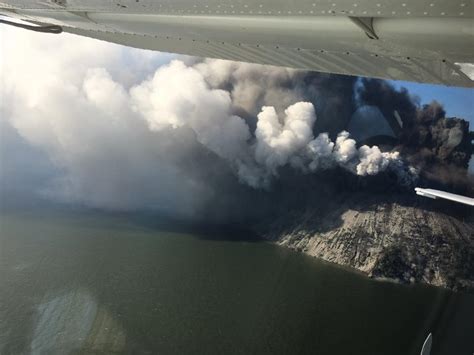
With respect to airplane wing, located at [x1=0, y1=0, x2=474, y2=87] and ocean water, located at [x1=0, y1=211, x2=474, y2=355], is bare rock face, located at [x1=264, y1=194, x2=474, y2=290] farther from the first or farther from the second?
airplane wing, located at [x1=0, y1=0, x2=474, y2=87]

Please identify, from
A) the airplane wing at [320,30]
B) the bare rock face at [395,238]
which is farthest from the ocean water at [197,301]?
the airplane wing at [320,30]

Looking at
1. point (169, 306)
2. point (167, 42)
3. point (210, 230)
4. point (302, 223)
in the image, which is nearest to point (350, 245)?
point (302, 223)

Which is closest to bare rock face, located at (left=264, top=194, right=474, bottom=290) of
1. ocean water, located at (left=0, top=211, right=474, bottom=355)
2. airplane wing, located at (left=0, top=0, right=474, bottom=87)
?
ocean water, located at (left=0, top=211, right=474, bottom=355)

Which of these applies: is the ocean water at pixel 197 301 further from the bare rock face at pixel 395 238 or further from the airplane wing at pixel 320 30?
the airplane wing at pixel 320 30

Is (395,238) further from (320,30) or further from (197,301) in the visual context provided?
(320,30)

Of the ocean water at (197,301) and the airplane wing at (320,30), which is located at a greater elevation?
the airplane wing at (320,30)

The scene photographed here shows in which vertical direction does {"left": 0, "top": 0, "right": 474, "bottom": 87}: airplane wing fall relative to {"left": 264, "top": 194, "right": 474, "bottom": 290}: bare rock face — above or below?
above

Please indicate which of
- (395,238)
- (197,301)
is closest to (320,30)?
(197,301)
